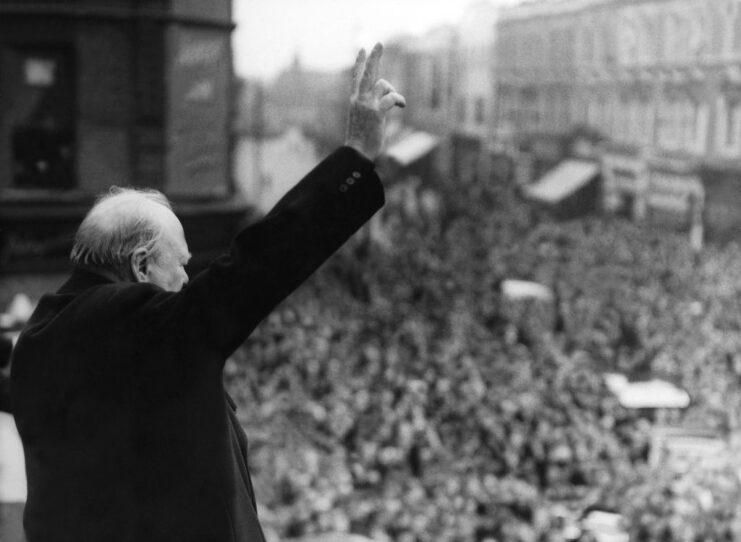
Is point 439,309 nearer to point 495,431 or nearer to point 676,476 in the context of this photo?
point 495,431

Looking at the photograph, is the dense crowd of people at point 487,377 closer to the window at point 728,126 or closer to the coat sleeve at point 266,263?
the window at point 728,126

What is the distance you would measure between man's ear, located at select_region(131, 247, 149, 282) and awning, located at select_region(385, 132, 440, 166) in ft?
15.2

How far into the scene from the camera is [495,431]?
5523mm

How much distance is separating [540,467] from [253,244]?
4536 millimetres

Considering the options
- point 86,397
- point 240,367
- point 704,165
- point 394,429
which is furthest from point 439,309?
point 86,397

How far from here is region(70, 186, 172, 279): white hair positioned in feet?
4.08

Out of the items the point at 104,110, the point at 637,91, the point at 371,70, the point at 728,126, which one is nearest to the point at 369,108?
the point at 371,70

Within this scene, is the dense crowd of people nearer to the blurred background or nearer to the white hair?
the blurred background

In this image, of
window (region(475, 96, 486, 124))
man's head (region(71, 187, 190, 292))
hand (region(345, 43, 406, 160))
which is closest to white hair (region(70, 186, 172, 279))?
man's head (region(71, 187, 190, 292))

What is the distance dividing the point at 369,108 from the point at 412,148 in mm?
4706

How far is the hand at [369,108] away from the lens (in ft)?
3.95

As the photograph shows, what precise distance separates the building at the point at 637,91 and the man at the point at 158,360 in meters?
4.42

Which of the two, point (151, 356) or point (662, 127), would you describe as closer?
point (151, 356)

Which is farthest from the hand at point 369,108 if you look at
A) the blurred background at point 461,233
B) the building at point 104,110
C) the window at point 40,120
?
the window at point 40,120
